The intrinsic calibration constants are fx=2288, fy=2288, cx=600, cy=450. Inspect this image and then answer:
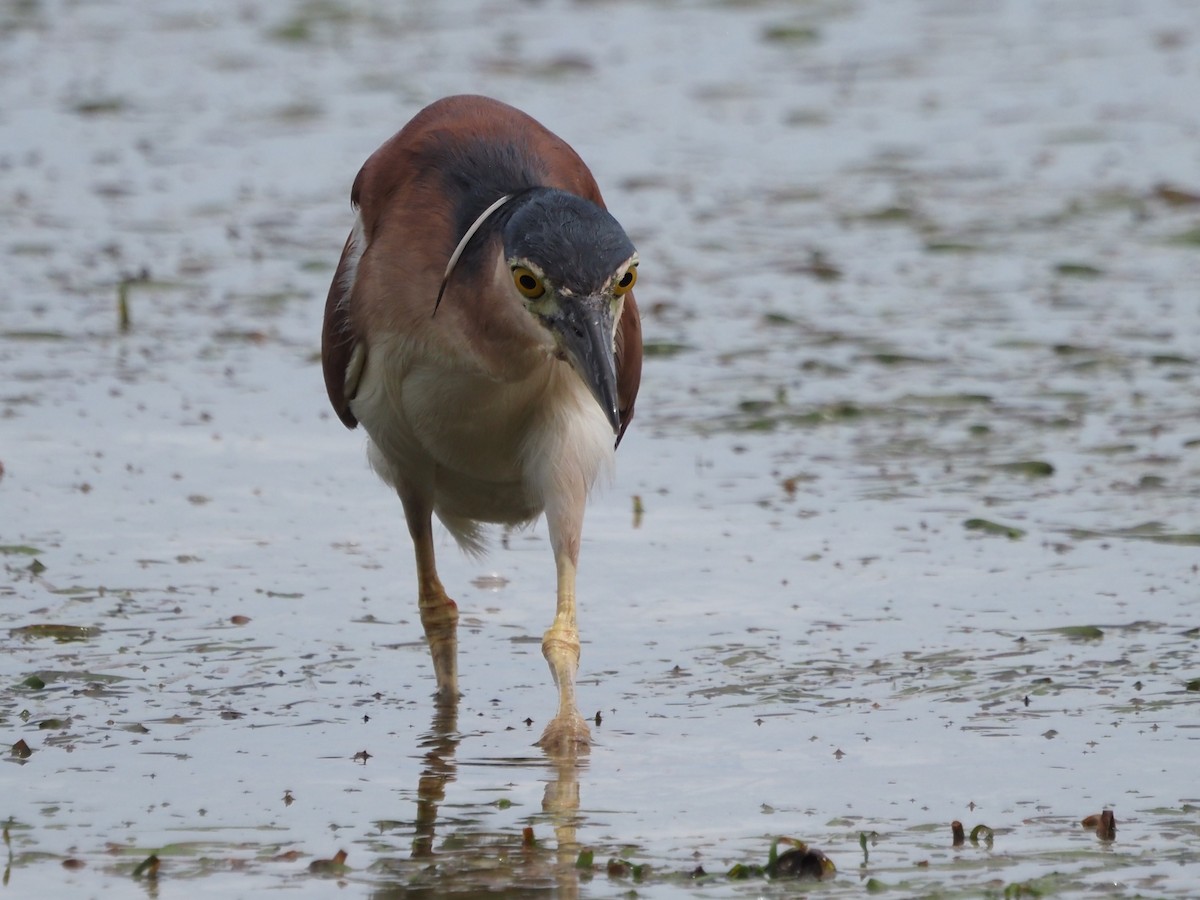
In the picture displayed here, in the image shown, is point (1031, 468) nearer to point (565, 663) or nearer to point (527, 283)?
point (565, 663)

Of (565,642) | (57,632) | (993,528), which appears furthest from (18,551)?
(993,528)

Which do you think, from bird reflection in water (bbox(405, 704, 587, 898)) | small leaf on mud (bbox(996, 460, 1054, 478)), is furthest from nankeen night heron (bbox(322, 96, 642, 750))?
small leaf on mud (bbox(996, 460, 1054, 478))

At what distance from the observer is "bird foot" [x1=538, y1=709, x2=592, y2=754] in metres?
5.97

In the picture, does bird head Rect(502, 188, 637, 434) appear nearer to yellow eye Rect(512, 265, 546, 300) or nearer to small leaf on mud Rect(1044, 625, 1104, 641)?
yellow eye Rect(512, 265, 546, 300)

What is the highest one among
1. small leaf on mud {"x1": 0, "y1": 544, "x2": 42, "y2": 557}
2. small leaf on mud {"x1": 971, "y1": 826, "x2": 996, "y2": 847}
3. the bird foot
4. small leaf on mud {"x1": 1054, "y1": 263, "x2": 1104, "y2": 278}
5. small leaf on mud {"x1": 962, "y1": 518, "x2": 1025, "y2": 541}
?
small leaf on mud {"x1": 1054, "y1": 263, "x2": 1104, "y2": 278}

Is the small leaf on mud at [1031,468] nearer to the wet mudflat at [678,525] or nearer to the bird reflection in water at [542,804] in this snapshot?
the wet mudflat at [678,525]

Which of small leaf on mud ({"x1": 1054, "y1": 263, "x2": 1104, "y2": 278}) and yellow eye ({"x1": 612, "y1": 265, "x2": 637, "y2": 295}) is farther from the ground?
small leaf on mud ({"x1": 1054, "y1": 263, "x2": 1104, "y2": 278})

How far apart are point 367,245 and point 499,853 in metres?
2.21

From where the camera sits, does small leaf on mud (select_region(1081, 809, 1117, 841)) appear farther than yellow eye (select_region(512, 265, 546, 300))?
No

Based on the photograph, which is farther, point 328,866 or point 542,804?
point 542,804

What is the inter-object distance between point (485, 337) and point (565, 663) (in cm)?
92

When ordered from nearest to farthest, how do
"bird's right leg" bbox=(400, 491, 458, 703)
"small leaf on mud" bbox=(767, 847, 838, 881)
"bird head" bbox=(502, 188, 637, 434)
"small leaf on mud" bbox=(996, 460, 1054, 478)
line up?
"small leaf on mud" bbox=(767, 847, 838, 881), "bird head" bbox=(502, 188, 637, 434), "bird's right leg" bbox=(400, 491, 458, 703), "small leaf on mud" bbox=(996, 460, 1054, 478)

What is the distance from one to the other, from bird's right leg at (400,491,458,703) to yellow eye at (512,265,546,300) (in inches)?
52.2

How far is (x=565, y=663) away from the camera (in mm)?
6203
